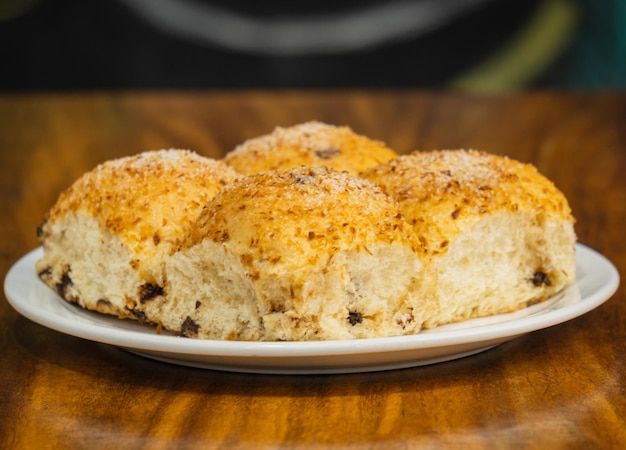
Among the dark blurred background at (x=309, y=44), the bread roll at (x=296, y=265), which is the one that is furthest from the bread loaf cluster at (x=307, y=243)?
the dark blurred background at (x=309, y=44)

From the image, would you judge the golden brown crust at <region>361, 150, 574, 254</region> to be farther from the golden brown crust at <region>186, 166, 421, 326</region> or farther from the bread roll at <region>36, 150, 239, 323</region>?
the bread roll at <region>36, 150, 239, 323</region>

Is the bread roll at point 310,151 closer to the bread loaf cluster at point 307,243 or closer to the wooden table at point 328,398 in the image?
the bread loaf cluster at point 307,243

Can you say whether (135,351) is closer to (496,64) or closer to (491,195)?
(491,195)

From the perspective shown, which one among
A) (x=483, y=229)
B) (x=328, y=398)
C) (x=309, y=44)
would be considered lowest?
(x=309, y=44)

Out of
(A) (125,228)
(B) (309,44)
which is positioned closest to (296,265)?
(A) (125,228)

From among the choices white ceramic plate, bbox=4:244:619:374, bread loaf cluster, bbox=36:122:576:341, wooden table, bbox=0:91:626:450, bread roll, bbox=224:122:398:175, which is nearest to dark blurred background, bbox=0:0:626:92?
wooden table, bbox=0:91:626:450

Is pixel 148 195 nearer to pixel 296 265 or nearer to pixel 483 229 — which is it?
pixel 296 265
